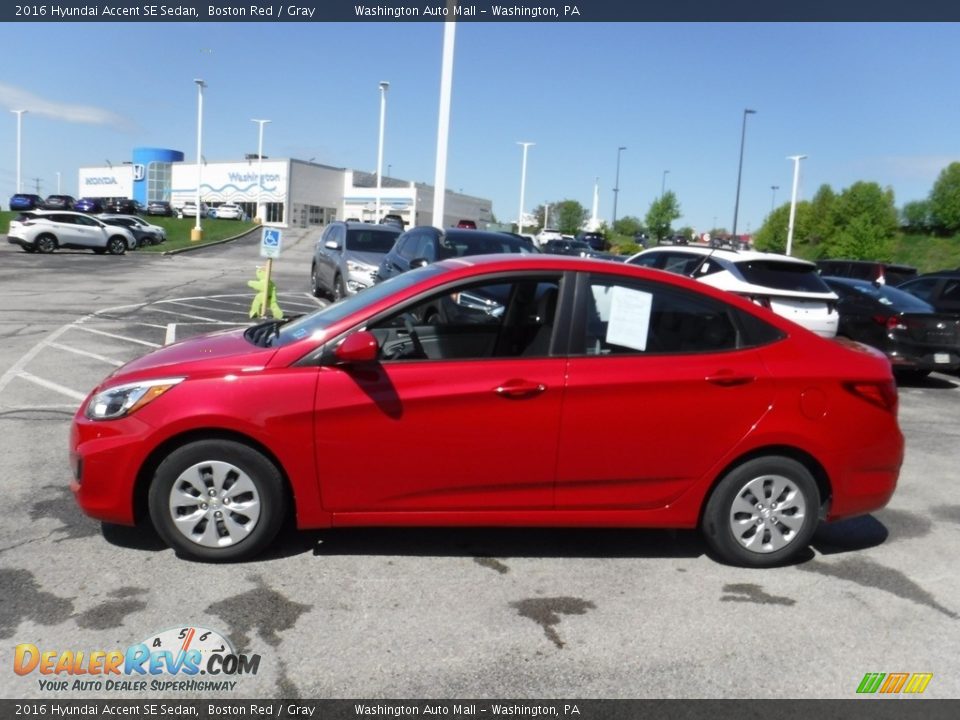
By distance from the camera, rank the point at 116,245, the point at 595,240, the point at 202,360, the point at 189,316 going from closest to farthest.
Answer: the point at 202,360 → the point at 189,316 → the point at 116,245 → the point at 595,240

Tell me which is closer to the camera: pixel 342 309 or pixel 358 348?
pixel 358 348

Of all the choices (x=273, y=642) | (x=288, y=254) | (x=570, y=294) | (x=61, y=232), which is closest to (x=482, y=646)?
(x=273, y=642)

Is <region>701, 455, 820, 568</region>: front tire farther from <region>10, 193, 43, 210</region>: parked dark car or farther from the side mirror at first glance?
<region>10, 193, 43, 210</region>: parked dark car

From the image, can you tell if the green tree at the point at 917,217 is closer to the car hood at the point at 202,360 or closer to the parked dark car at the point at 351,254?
the parked dark car at the point at 351,254

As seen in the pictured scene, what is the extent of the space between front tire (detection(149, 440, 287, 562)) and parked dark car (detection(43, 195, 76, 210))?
54893 mm

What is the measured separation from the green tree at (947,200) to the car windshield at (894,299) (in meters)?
67.6

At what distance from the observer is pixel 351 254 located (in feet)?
53.8

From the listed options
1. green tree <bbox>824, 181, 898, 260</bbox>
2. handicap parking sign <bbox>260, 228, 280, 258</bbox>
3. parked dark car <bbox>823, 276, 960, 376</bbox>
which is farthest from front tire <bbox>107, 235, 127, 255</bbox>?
green tree <bbox>824, 181, 898, 260</bbox>

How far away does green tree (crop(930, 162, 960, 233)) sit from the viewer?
70750mm

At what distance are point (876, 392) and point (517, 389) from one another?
80.8 inches

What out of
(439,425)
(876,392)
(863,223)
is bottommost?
(439,425)

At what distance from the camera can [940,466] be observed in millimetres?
7371

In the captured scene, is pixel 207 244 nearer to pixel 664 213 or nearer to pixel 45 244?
pixel 45 244

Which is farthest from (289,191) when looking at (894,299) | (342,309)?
(342,309)
